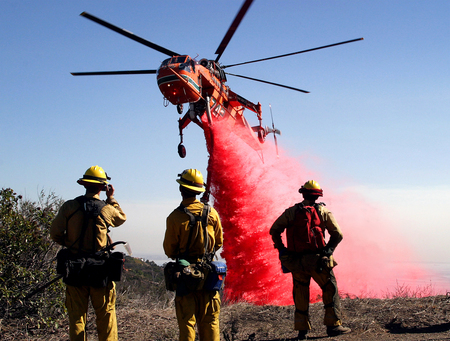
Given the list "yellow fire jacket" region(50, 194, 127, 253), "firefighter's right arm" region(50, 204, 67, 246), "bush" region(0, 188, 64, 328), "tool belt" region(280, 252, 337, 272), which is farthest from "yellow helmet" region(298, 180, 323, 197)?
"bush" region(0, 188, 64, 328)

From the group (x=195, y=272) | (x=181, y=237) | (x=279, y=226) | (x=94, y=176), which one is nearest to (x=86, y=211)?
(x=94, y=176)

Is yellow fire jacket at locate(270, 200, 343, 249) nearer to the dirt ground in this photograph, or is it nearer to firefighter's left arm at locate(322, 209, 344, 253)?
firefighter's left arm at locate(322, 209, 344, 253)

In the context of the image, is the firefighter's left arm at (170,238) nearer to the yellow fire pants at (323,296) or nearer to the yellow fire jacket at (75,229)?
the yellow fire jacket at (75,229)

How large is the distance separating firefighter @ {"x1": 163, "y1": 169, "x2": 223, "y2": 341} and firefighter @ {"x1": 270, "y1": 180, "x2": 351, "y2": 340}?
1643 mm

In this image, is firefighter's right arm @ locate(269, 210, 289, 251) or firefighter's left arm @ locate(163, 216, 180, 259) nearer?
firefighter's left arm @ locate(163, 216, 180, 259)

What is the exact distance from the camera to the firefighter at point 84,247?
449cm

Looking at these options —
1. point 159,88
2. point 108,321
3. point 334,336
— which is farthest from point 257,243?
point 108,321

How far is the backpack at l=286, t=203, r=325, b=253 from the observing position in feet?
18.4

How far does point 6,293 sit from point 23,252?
2.59ft

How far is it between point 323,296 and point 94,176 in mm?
3524

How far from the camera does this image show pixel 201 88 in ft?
42.2

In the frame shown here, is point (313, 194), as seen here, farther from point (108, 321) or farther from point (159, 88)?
point (159, 88)

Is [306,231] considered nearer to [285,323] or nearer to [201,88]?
[285,323]

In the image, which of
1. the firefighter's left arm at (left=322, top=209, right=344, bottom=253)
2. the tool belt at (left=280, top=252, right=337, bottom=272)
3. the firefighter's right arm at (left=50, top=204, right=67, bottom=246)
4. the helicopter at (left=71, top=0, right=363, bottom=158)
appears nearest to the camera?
the firefighter's right arm at (left=50, top=204, right=67, bottom=246)
